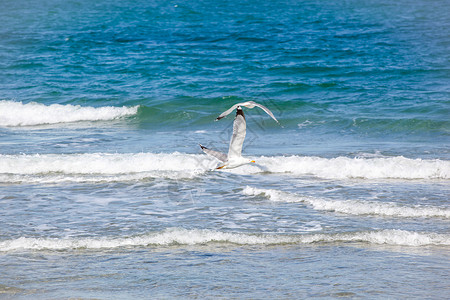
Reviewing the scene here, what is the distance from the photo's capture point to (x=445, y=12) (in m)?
35.2

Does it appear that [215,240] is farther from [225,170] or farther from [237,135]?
[225,170]

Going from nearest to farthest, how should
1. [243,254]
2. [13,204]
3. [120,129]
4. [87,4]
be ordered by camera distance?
1. [243,254]
2. [13,204]
3. [120,129]
4. [87,4]

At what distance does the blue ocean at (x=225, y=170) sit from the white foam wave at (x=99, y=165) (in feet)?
0.15

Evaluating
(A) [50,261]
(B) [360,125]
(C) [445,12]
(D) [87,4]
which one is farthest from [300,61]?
(D) [87,4]

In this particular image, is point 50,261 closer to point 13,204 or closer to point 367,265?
point 13,204

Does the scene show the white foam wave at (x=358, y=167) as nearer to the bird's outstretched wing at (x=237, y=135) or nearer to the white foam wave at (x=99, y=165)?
the white foam wave at (x=99, y=165)

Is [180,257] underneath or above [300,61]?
underneath

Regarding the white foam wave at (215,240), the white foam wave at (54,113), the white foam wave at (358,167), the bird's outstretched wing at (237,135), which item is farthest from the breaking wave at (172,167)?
the white foam wave at (54,113)

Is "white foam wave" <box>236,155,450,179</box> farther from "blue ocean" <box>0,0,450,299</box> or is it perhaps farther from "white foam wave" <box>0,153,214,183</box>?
"white foam wave" <box>0,153,214,183</box>

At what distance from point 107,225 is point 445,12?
32761 mm

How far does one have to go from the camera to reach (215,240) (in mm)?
7551

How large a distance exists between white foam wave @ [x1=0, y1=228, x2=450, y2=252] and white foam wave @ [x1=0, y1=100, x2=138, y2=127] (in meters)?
11.3

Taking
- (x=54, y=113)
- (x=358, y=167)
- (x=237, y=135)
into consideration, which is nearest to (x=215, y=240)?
(x=237, y=135)

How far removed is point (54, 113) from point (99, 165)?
7171 millimetres
